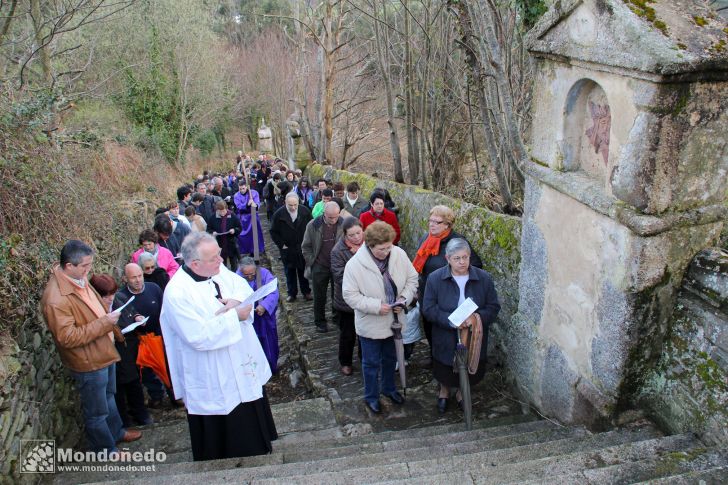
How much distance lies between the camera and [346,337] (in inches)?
233

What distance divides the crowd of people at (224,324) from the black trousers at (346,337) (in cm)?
1

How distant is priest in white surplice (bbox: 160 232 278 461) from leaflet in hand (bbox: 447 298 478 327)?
1.54 metres

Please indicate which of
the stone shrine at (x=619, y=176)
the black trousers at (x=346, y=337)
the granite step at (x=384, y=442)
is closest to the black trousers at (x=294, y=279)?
the black trousers at (x=346, y=337)

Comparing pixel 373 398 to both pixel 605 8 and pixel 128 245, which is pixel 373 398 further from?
pixel 128 245

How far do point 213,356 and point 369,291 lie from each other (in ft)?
5.37

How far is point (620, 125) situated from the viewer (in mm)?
3322

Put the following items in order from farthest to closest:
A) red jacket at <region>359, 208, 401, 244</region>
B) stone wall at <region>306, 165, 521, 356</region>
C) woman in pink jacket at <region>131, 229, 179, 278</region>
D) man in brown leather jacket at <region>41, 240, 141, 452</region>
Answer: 1. red jacket at <region>359, 208, 401, 244</region>
2. woman in pink jacket at <region>131, 229, 179, 278</region>
3. stone wall at <region>306, 165, 521, 356</region>
4. man in brown leather jacket at <region>41, 240, 141, 452</region>

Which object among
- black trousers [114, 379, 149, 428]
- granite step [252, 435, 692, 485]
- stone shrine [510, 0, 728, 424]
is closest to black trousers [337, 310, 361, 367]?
black trousers [114, 379, 149, 428]

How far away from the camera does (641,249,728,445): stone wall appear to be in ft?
9.59

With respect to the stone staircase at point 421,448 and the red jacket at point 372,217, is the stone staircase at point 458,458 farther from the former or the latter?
the red jacket at point 372,217

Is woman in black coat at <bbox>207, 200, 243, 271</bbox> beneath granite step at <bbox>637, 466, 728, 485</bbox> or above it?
beneath

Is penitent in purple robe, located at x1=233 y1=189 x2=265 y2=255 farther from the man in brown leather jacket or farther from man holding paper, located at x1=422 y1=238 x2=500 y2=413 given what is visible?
man holding paper, located at x1=422 y1=238 x2=500 y2=413

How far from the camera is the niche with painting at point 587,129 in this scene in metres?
3.61

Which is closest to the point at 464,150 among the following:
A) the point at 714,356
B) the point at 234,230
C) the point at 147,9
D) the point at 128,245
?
the point at 234,230
